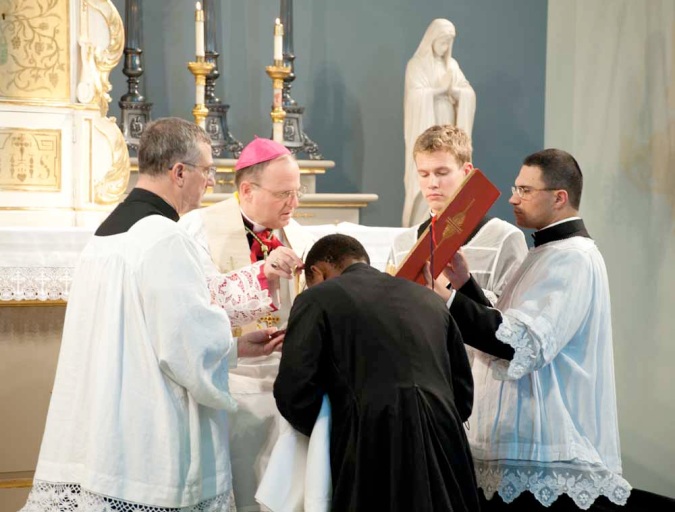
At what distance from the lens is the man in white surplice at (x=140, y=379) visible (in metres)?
3.22

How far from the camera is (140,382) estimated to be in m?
3.25

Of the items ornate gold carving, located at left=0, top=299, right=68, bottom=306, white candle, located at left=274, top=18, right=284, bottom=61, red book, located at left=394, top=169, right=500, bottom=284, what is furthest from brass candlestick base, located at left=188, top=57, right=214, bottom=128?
red book, located at left=394, top=169, right=500, bottom=284

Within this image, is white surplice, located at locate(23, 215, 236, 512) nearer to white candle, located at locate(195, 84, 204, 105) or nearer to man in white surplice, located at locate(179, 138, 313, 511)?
man in white surplice, located at locate(179, 138, 313, 511)

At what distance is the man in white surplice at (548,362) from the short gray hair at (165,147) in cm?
99

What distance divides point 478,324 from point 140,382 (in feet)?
3.77

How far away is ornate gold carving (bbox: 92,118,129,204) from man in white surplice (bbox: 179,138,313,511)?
1.46 meters

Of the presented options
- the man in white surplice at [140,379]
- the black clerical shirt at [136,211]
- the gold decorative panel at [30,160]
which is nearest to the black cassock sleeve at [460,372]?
the man in white surplice at [140,379]

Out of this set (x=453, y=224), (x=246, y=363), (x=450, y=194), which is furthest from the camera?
(x=450, y=194)

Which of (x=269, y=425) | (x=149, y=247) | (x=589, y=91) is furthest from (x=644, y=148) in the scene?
(x=149, y=247)

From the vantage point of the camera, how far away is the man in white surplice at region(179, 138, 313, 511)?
374 cm

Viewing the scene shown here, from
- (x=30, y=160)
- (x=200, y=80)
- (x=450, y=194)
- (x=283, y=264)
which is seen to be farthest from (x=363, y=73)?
(x=283, y=264)

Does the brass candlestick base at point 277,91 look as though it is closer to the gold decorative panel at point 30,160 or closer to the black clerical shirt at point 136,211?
the gold decorative panel at point 30,160

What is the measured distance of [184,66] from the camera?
322 inches

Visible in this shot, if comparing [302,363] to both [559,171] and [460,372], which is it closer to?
[460,372]
